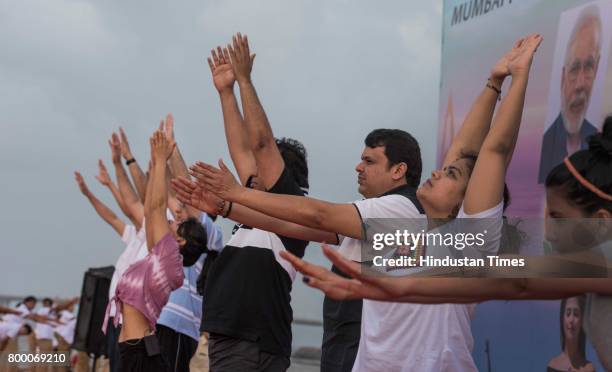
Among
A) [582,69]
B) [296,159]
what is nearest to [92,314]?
[296,159]

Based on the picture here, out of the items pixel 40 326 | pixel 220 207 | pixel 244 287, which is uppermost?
pixel 220 207

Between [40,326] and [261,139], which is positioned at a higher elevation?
[261,139]

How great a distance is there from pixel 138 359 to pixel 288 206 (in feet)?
8.23

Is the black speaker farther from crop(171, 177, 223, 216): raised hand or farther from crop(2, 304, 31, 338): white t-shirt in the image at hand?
crop(171, 177, 223, 216): raised hand

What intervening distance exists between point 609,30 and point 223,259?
84.4 inches

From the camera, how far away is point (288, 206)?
2.90 meters

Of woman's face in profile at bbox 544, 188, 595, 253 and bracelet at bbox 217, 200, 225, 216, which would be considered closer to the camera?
woman's face in profile at bbox 544, 188, 595, 253

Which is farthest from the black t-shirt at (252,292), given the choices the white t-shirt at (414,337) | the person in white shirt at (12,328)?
the person in white shirt at (12,328)

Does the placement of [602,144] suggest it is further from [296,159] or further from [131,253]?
[131,253]

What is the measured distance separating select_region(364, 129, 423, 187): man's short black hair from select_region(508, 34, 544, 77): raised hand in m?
0.86

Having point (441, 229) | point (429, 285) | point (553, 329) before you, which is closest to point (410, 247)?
point (441, 229)

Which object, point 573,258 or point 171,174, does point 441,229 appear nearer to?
point 573,258

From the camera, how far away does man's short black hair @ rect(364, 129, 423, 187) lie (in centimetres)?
382

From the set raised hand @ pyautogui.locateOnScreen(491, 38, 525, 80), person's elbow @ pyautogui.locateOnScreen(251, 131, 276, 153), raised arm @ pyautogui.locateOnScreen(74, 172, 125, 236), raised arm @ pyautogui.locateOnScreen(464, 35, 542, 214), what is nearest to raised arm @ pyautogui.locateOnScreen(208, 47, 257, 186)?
person's elbow @ pyautogui.locateOnScreen(251, 131, 276, 153)
